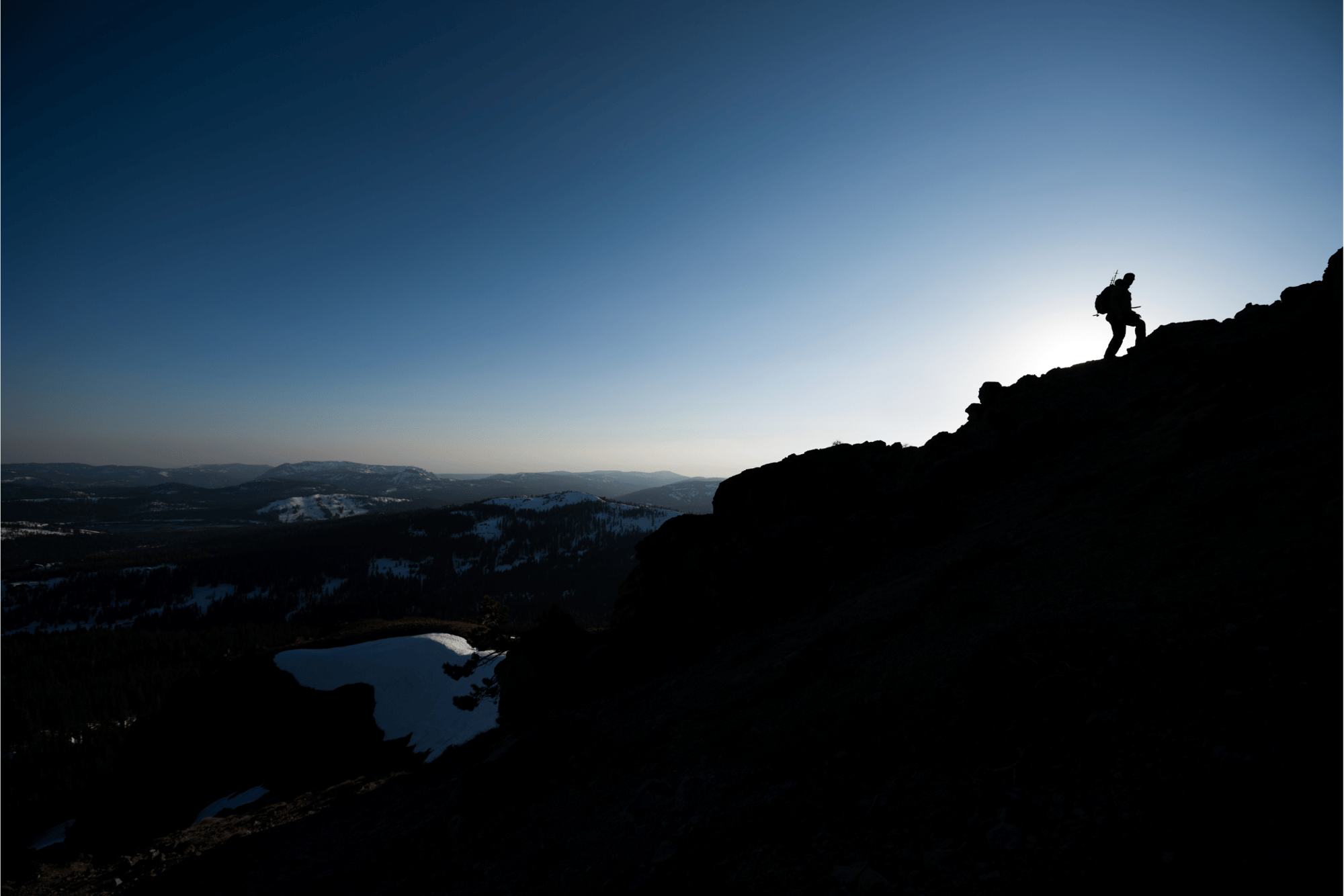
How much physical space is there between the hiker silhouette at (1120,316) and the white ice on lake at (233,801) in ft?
168

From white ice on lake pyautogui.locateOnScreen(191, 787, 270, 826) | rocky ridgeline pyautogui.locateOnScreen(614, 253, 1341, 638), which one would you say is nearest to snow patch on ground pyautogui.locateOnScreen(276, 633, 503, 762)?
white ice on lake pyautogui.locateOnScreen(191, 787, 270, 826)

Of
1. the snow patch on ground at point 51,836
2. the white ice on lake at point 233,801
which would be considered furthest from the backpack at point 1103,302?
the snow patch on ground at point 51,836

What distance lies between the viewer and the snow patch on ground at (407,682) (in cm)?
3484

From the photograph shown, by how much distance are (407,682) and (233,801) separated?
11.6 m

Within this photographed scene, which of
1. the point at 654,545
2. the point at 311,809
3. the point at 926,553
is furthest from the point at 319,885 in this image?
the point at 926,553

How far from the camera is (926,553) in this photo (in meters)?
14.7

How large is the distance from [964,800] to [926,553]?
11.1 metres

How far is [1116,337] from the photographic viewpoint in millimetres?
22297

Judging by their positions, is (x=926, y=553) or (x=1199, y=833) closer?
(x=1199, y=833)

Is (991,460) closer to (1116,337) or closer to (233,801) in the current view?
(1116,337)

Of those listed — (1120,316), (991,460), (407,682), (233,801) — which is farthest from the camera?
(407,682)

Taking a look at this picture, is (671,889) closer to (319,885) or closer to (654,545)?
(319,885)

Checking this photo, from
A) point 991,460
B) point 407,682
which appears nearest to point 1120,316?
point 991,460

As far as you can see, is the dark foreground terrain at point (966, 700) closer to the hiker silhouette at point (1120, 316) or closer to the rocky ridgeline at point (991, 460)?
the rocky ridgeline at point (991, 460)
